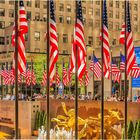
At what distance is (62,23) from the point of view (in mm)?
92250

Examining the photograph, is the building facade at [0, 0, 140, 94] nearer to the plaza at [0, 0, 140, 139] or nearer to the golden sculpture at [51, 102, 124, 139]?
the plaza at [0, 0, 140, 139]

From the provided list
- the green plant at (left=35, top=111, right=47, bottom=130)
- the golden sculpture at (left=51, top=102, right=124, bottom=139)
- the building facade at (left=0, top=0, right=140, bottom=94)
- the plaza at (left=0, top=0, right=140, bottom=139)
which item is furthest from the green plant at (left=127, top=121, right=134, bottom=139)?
the building facade at (left=0, top=0, right=140, bottom=94)

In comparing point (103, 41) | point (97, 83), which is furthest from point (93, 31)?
point (103, 41)

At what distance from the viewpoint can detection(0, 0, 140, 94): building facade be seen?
291 feet

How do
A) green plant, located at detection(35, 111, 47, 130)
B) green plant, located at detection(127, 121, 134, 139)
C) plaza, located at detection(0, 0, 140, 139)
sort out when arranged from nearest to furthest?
plaza, located at detection(0, 0, 140, 139) → green plant, located at detection(127, 121, 134, 139) → green plant, located at detection(35, 111, 47, 130)

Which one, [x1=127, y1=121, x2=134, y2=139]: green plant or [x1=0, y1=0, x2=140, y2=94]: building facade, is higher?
[x1=0, y1=0, x2=140, y2=94]: building facade

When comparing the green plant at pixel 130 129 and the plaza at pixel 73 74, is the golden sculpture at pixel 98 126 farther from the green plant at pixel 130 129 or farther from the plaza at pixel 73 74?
the green plant at pixel 130 129

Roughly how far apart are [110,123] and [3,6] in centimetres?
6501

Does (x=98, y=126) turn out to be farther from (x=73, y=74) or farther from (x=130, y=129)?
(x=73, y=74)

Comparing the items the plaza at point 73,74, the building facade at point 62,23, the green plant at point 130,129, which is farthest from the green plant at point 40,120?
the building facade at point 62,23

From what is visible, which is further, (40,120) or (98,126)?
(40,120)

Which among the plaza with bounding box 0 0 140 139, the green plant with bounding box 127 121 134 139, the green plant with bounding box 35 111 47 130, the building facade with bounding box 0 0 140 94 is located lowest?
the green plant with bounding box 35 111 47 130

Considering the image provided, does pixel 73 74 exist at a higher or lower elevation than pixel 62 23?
lower

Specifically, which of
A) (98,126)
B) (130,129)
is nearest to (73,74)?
(98,126)
